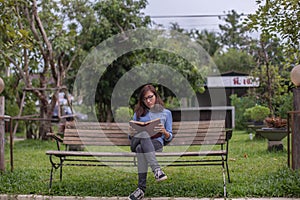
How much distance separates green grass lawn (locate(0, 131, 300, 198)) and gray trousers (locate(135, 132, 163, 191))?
283 mm

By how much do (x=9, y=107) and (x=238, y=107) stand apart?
26.8 ft

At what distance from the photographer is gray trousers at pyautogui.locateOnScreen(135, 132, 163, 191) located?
176 inches

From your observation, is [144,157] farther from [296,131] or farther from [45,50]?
[45,50]

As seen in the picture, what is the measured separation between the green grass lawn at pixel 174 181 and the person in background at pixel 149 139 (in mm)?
304

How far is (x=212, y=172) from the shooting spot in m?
5.87

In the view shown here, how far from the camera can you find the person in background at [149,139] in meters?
4.45

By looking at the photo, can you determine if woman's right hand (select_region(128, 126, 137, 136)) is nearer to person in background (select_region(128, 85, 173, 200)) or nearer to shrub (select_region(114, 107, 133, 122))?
person in background (select_region(128, 85, 173, 200))

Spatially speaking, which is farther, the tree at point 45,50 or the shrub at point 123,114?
the shrub at point 123,114

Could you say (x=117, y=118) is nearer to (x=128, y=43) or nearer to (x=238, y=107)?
(x=128, y=43)

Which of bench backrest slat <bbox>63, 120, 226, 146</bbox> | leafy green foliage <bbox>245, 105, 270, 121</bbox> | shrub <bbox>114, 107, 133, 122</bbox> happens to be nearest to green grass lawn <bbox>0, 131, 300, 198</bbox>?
bench backrest slat <bbox>63, 120, 226, 146</bbox>

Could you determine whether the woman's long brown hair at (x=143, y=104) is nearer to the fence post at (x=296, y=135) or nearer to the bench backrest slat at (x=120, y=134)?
the bench backrest slat at (x=120, y=134)

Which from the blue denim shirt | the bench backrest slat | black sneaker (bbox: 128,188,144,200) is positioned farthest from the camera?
the bench backrest slat

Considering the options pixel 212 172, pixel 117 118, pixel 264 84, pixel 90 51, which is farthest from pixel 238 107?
pixel 212 172

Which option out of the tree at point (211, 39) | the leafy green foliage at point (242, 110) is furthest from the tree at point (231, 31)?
the leafy green foliage at point (242, 110)
